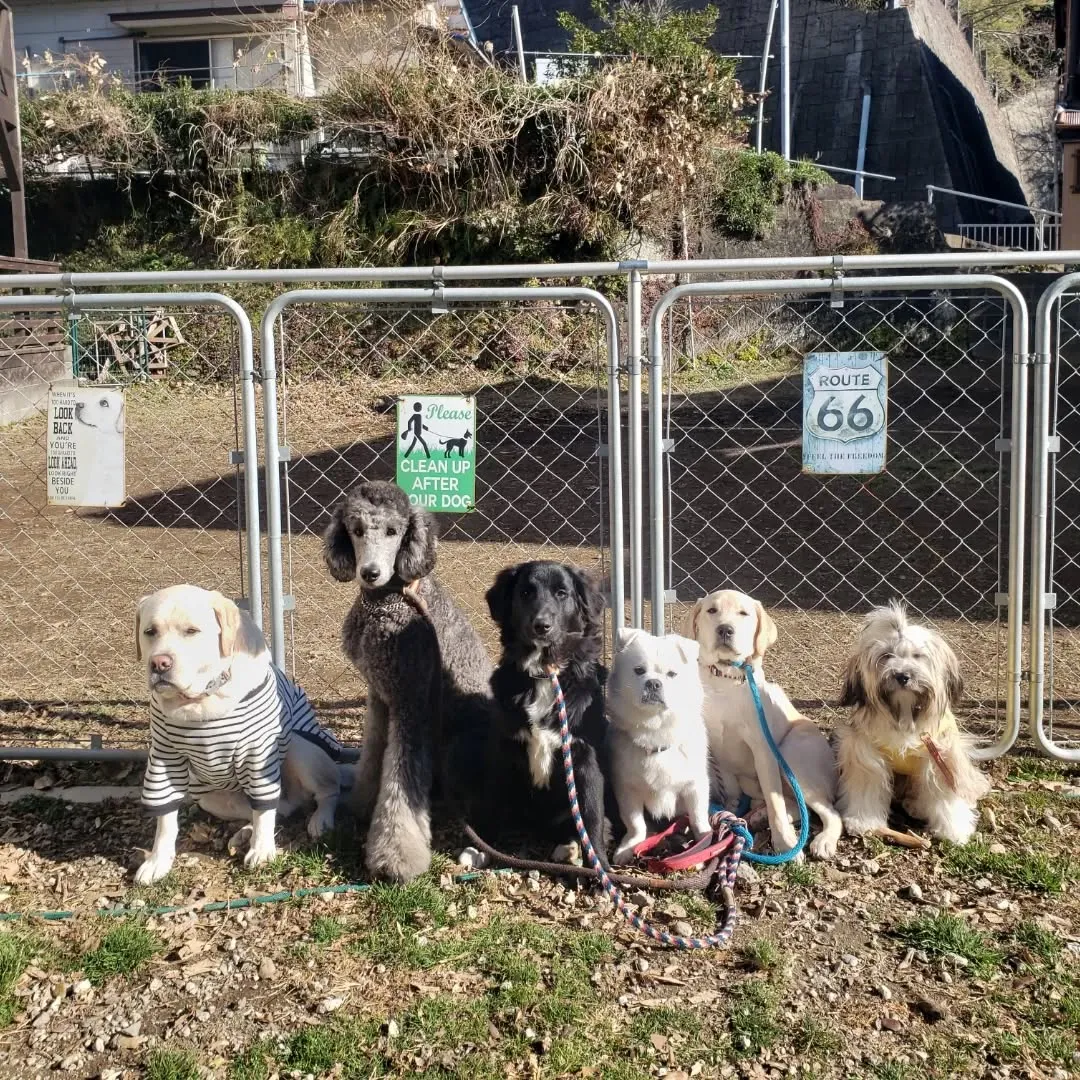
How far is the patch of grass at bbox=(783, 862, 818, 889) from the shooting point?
3199 millimetres

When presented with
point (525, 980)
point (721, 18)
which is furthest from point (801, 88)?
point (525, 980)

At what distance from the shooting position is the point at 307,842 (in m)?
3.45

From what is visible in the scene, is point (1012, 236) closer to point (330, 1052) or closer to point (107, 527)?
point (107, 527)

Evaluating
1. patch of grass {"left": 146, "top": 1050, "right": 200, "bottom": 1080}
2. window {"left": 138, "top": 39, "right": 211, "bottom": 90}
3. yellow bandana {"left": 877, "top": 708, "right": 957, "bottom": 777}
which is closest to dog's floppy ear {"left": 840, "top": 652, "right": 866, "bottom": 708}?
yellow bandana {"left": 877, "top": 708, "right": 957, "bottom": 777}

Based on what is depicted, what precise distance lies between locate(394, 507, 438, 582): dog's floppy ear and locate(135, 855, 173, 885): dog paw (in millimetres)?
1154

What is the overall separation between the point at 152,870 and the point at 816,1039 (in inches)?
78.8

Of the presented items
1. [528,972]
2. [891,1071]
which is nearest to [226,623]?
[528,972]

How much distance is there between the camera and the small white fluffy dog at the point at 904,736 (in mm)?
3244

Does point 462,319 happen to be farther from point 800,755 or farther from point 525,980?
point 525,980

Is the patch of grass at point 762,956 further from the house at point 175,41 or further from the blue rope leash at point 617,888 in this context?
the house at point 175,41

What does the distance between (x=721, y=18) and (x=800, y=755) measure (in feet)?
71.4

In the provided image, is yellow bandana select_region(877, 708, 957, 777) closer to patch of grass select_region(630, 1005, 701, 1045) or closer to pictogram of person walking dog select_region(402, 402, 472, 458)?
patch of grass select_region(630, 1005, 701, 1045)

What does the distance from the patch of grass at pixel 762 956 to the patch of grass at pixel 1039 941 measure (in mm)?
673

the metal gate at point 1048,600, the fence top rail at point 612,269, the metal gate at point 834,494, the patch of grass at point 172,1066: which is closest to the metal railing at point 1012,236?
the metal gate at point 834,494
